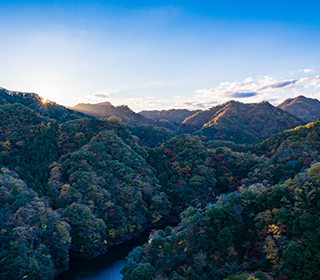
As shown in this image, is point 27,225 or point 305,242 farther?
point 27,225

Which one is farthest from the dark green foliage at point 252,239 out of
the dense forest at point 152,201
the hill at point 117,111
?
the hill at point 117,111

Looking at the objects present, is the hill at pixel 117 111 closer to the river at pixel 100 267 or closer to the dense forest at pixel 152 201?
the dense forest at pixel 152 201

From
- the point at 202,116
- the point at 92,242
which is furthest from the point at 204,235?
the point at 202,116

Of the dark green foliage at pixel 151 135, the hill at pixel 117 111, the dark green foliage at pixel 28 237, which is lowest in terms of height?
the dark green foliage at pixel 28 237

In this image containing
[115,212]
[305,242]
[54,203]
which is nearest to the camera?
[305,242]

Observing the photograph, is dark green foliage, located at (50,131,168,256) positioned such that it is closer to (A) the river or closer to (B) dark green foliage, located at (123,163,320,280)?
(A) the river

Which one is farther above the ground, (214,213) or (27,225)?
(214,213)

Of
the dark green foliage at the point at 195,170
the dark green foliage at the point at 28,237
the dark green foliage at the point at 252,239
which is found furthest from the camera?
the dark green foliage at the point at 195,170

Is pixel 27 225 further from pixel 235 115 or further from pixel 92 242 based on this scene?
pixel 235 115

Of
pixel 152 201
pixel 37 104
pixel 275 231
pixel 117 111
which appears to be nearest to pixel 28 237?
pixel 152 201
